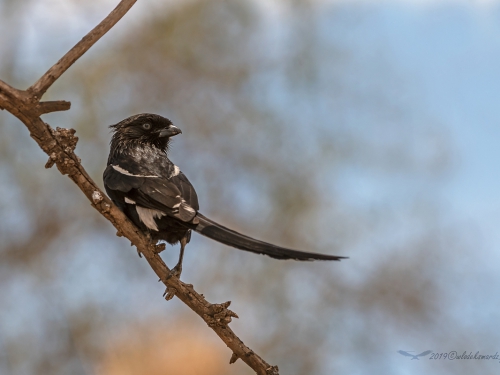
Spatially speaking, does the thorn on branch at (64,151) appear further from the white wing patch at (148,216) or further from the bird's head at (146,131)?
the bird's head at (146,131)

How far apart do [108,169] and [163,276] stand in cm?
144

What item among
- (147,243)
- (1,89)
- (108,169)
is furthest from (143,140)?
(1,89)

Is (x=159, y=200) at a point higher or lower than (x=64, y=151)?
higher

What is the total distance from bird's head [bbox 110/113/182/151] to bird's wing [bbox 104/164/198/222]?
754 millimetres

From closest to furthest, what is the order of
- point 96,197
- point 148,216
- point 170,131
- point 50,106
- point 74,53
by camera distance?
point 50,106 < point 74,53 < point 96,197 < point 148,216 < point 170,131

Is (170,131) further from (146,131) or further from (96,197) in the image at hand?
(96,197)

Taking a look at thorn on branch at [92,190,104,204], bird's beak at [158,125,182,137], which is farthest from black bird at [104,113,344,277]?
thorn on branch at [92,190,104,204]

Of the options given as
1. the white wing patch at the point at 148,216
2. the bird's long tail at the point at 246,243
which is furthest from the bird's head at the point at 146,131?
the bird's long tail at the point at 246,243

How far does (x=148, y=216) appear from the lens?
14.0ft

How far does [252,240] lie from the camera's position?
143 inches

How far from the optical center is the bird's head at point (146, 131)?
5.27 m

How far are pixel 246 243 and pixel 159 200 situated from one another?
0.85 metres

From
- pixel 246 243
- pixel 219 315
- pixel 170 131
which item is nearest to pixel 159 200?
pixel 246 243

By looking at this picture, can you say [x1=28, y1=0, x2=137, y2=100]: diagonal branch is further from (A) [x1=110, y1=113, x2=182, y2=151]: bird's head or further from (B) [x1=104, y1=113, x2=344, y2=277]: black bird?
(A) [x1=110, y1=113, x2=182, y2=151]: bird's head
